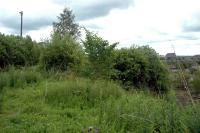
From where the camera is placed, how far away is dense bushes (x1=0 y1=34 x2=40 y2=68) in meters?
19.5

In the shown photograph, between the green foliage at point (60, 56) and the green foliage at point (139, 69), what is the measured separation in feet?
6.05

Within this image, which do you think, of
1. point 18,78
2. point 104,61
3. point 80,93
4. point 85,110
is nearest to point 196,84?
point 104,61

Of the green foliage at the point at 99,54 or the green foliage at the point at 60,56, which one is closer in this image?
the green foliage at the point at 99,54

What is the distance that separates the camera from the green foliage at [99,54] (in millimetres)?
14875

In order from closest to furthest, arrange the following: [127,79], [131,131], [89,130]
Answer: [89,130] → [131,131] → [127,79]

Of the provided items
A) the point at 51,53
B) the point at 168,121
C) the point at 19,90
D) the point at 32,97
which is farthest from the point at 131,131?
the point at 51,53

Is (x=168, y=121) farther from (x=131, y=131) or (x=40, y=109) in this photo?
(x=40, y=109)

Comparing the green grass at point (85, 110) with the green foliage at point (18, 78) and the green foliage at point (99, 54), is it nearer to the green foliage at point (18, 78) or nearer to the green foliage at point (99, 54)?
the green foliage at point (18, 78)

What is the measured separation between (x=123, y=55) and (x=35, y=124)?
9.05 metres

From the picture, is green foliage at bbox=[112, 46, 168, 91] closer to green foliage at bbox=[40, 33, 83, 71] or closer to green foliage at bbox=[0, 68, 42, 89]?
→ green foliage at bbox=[40, 33, 83, 71]

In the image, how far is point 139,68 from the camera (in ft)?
54.3

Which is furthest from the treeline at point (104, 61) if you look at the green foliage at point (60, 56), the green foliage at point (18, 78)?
the green foliage at point (18, 78)

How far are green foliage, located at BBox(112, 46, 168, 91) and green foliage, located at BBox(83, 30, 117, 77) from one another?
32.1 inches

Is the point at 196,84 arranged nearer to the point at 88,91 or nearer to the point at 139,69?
the point at 139,69
